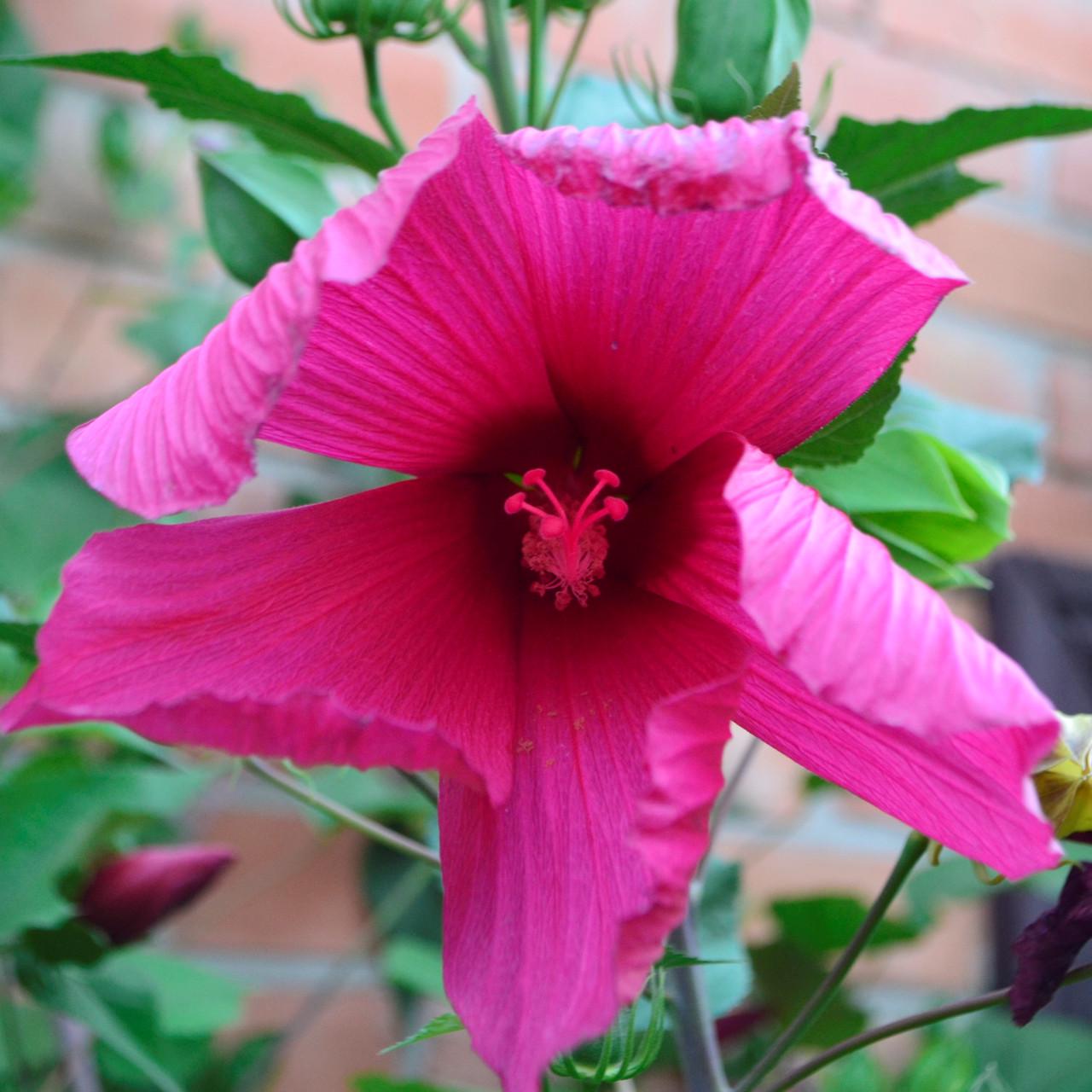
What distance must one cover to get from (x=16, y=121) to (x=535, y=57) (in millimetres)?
555

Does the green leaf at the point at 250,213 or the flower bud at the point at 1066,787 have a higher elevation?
the green leaf at the point at 250,213

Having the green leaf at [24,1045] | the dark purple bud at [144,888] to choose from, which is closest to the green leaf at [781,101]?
the dark purple bud at [144,888]

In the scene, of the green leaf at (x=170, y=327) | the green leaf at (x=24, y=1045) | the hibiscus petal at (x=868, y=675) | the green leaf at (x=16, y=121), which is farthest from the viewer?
the green leaf at (x=16, y=121)

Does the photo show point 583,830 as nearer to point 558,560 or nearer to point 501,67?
point 558,560

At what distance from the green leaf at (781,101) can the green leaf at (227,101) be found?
0.14m

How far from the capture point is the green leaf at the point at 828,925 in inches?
22.0

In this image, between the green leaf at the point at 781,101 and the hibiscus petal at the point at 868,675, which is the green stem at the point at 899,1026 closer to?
the hibiscus petal at the point at 868,675

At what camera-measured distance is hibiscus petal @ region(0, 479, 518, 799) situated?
0.21 m

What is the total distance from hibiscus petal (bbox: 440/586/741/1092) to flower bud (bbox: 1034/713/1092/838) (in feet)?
0.27

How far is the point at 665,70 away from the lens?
0.95m

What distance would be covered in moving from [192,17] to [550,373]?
637 millimetres

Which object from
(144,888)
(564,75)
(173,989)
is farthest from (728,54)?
(173,989)

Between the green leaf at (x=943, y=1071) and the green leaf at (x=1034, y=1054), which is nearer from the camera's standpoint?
the green leaf at (x=943, y=1071)

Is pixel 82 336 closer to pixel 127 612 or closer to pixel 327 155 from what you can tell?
pixel 327 155
